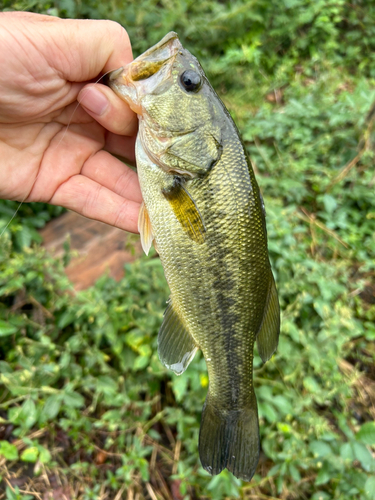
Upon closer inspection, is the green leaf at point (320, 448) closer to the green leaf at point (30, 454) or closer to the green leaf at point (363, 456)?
the green leaf at point (363, 456)

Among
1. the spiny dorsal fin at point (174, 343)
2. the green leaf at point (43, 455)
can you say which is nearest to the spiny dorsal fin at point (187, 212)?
the spiny dorsal fin at point (174, 343)

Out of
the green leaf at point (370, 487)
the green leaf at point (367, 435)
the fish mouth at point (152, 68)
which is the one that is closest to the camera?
the fish mouth at point (152, 68)

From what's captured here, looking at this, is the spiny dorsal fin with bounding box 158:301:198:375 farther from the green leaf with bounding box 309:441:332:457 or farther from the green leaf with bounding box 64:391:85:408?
the green leaf with bounding box 309:441:332:457

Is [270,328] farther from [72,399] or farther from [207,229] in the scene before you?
[72,399]

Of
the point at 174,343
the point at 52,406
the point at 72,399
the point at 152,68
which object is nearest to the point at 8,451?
the point at 52,406

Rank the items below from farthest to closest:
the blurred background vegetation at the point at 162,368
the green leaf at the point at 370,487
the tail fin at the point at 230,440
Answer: the blurred background vegetation at the point at 162,368 → the green leaf at the point at 370,487 → the tail fin at the point at 230,440

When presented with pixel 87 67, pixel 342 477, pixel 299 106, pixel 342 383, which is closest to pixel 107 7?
pixel 87 67

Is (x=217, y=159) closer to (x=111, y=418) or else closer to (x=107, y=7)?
(x=111, y=418)
